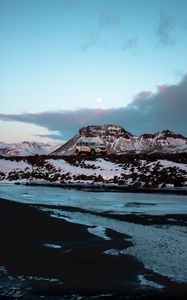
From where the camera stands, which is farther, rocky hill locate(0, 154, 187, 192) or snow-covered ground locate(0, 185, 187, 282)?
rocky hill locate(0, 154, 187, 192)

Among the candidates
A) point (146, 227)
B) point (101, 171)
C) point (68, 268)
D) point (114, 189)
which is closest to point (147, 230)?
point (146, 227)

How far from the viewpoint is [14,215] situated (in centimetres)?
1391

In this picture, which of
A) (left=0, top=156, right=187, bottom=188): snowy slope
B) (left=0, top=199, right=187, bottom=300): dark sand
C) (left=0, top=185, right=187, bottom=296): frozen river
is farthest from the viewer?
(left=0, top=156, right=187, bottom=188): snowy slope

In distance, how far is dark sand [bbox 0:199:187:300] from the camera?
5727 millimetres

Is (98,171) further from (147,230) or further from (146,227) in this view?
(147,230)

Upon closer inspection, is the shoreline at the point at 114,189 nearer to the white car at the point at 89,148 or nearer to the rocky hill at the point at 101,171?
the rocky hill at the point at 101,171

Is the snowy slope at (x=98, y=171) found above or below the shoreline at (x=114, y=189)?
above

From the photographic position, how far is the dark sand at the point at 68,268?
573cm

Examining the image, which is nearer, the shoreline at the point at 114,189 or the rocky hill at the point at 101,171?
the shoreline at the point at 114,189

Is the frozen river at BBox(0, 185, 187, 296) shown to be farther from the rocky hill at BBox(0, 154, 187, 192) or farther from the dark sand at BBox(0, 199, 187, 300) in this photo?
the rocky hill at BBox(0, 154, 187, 192)

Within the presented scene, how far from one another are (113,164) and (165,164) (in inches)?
210

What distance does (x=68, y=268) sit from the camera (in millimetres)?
7047

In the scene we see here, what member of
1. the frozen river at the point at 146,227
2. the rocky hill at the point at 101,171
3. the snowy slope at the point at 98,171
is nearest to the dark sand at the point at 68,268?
the frozen river at the point at 146,227

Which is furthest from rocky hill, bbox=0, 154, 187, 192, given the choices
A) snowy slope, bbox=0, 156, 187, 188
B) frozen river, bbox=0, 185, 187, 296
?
frozen river, bbox=0, 185, 187, 296
